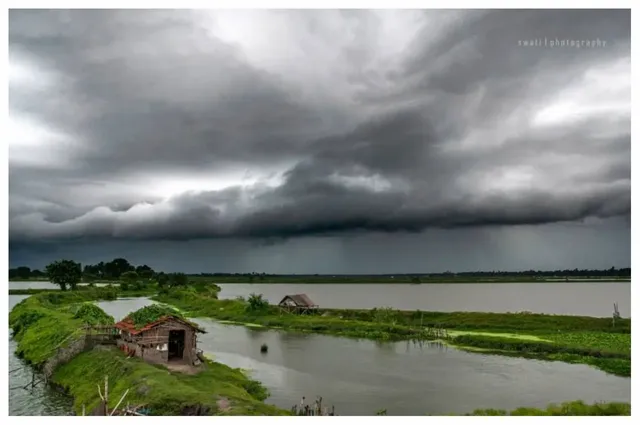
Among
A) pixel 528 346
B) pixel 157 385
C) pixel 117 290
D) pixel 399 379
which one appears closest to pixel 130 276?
pixel 117 290

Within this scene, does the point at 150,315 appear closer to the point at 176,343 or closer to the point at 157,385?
the point at 176,343

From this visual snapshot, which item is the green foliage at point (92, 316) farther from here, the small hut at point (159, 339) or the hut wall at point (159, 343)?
the hut wall at point (159, 343)

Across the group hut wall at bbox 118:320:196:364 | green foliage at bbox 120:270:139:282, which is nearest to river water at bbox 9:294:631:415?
hut wall at bbox 118:320:196:364

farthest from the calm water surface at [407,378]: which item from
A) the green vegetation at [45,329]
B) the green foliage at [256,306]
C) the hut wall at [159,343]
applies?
the green foliage at [256,306]

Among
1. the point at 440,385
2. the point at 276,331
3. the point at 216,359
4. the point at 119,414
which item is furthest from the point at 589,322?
the point at 119,414

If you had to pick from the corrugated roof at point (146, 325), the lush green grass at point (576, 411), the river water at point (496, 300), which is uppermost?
the corrugated roof at point (146, 325)
